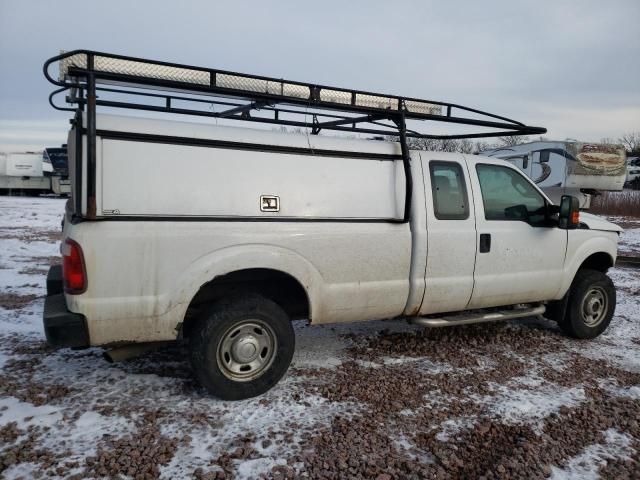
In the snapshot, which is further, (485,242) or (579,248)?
(579,248)

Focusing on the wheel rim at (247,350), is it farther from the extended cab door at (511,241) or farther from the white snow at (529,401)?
the extended cab door at (511,241)

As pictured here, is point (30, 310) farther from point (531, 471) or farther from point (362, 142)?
point (531, 471)

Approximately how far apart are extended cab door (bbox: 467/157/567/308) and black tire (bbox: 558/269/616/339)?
353mm

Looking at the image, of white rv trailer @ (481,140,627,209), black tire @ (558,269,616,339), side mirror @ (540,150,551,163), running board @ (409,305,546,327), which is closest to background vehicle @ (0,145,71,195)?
white rv trailer @ (481,140,627,209)

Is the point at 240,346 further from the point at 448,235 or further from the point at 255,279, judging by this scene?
the point at 448,235

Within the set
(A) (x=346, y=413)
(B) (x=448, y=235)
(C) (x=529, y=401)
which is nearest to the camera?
(A) (x=346, y=413)

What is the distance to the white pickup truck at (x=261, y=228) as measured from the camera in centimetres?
331

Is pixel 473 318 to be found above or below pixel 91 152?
below

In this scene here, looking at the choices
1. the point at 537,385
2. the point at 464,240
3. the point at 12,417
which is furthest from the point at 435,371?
the point at 12,417

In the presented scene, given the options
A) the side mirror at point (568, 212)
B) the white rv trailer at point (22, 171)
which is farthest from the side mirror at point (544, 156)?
the white rv trailer at point (22, 171)

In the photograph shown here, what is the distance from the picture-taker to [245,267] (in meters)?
3.66

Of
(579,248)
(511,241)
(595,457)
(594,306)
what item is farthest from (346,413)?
(594,306)

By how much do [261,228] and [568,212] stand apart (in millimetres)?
3121

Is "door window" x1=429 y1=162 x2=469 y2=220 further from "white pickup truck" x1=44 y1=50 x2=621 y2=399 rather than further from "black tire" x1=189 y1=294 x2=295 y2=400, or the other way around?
"black tire" x1=189 y1=294 x2=295 y2=400
